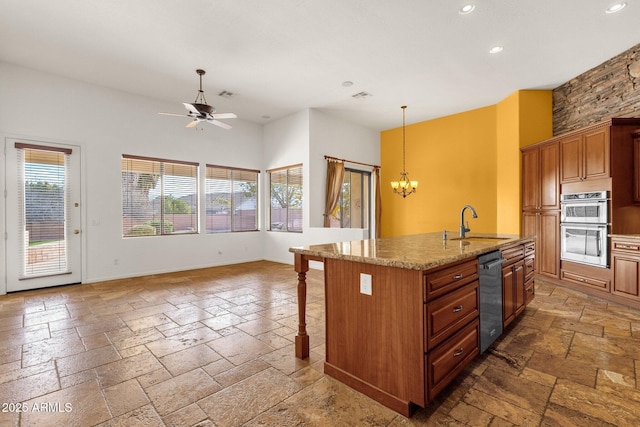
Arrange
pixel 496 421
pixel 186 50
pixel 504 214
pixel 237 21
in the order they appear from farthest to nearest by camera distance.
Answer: pixel 504 214
pixel 186 50
pixel 237 21
pixel 496 421

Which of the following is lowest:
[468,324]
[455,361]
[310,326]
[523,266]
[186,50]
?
[310,326]

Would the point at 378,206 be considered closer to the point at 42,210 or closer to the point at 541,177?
the point at 541,177

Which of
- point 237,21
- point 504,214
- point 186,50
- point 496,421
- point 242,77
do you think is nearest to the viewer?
point 496,421

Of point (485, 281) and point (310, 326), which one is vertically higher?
point (485, 281)

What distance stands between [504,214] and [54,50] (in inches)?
296

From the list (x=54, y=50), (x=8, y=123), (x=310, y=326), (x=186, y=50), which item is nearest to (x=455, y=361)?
(x=310, y=326)

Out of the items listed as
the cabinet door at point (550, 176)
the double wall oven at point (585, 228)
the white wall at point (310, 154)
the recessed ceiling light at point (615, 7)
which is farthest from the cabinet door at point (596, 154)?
the white wall at point (310, 154)

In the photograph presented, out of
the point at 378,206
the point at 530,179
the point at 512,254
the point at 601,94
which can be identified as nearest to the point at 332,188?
the point at 378,206

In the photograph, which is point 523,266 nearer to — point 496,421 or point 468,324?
point 468,324

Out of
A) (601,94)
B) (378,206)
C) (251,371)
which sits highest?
(601,94)

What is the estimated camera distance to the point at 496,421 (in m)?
1.69

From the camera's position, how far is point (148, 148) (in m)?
5.65

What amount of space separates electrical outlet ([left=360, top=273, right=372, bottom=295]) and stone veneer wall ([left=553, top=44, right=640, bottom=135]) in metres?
4.77

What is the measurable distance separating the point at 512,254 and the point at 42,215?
643 centimetres
